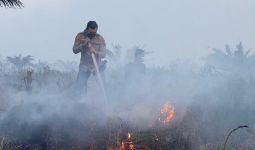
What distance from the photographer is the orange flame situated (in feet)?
27.6

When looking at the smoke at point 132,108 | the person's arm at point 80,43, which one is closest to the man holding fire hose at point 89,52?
the person's arm at point 80,43

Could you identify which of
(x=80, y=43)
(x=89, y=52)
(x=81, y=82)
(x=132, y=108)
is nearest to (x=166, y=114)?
(x=132, y=108)

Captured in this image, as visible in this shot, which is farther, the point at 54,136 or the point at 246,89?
the point at 246,89

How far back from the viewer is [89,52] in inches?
369

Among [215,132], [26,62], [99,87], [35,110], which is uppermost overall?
[26,62]

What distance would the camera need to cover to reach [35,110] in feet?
24.9

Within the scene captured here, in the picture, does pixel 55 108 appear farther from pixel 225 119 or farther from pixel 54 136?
pixel 225 119

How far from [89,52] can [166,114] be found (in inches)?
87.9

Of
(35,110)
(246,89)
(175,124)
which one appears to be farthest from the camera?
(246,89)

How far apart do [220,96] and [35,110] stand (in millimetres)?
5220

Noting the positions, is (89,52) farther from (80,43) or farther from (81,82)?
(81,82)

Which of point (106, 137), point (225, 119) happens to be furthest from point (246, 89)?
point (106, 137)

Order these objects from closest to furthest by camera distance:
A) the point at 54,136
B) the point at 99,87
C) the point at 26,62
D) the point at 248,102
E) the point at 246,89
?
the point at 54,136 < the point at 99,87 < the point at 248,102 < the point at 246,89 < the point at 26,62

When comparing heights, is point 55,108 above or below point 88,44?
below
